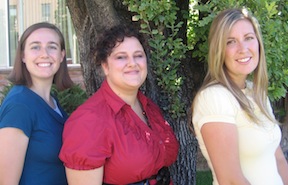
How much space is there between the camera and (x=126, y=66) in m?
2.79

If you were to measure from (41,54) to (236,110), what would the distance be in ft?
4.10

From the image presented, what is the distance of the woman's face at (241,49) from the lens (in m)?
2.83

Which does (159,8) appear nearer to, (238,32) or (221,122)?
(238,32)

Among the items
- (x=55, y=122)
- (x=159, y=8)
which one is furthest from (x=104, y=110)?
(x=159, y=8)

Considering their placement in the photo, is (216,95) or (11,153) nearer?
(11,153)

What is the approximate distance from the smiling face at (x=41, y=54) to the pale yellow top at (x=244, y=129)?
3.16ft

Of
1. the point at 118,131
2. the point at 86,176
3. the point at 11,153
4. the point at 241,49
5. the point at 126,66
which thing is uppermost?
the point at 241,49

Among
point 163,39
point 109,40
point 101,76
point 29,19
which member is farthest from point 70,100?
point 29,19

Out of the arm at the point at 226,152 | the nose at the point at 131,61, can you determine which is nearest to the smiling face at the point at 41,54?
the nose at the point at 131,61

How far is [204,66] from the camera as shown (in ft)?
12.7

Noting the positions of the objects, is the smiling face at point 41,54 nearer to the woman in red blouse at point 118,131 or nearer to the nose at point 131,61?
the woman in red blouse at point 118,131

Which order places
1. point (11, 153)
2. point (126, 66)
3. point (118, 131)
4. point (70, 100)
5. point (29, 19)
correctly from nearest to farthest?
point (11, 153) < point (118, 131) < point (126, 66) < point (70, 100) < point (29, 19)

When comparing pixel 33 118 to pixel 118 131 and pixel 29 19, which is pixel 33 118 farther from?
pixel 29 19

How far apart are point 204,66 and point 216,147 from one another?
4.51ft
